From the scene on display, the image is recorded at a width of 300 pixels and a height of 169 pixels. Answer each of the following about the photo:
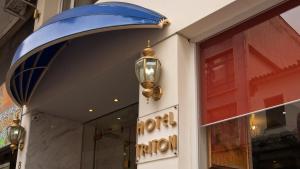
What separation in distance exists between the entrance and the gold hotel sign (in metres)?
2.01

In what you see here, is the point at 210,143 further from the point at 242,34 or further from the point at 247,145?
the point at 242,34

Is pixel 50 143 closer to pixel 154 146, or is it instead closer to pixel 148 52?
pixel 154 146

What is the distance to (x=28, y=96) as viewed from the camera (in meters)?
7.11

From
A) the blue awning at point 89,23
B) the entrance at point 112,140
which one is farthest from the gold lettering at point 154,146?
the entrance at point 112,140

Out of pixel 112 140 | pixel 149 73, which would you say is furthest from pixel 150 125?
pixel 112 140

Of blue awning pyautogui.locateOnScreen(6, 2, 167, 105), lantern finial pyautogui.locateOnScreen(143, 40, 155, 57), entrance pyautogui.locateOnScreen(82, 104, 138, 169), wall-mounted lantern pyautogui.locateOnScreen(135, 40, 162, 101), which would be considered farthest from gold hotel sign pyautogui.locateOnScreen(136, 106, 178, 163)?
entrance pyautogui.locateOnScreen(82, 104, 138, 169)

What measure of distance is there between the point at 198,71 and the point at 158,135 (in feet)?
2.84


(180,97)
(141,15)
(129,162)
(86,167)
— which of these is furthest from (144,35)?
(86,167)

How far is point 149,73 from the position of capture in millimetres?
4562

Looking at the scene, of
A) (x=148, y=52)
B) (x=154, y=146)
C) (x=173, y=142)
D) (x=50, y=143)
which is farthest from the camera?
(x=50, y=143)

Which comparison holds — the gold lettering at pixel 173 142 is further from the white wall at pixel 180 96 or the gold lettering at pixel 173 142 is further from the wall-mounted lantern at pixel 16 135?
the wall-mounted lantern at pixel 16 135

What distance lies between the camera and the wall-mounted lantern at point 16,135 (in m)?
7.03

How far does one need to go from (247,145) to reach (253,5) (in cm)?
143

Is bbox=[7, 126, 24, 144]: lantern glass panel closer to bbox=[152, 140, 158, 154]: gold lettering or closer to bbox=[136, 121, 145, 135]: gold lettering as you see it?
bbox=[136, 121, 145, 135]: gold lettering
